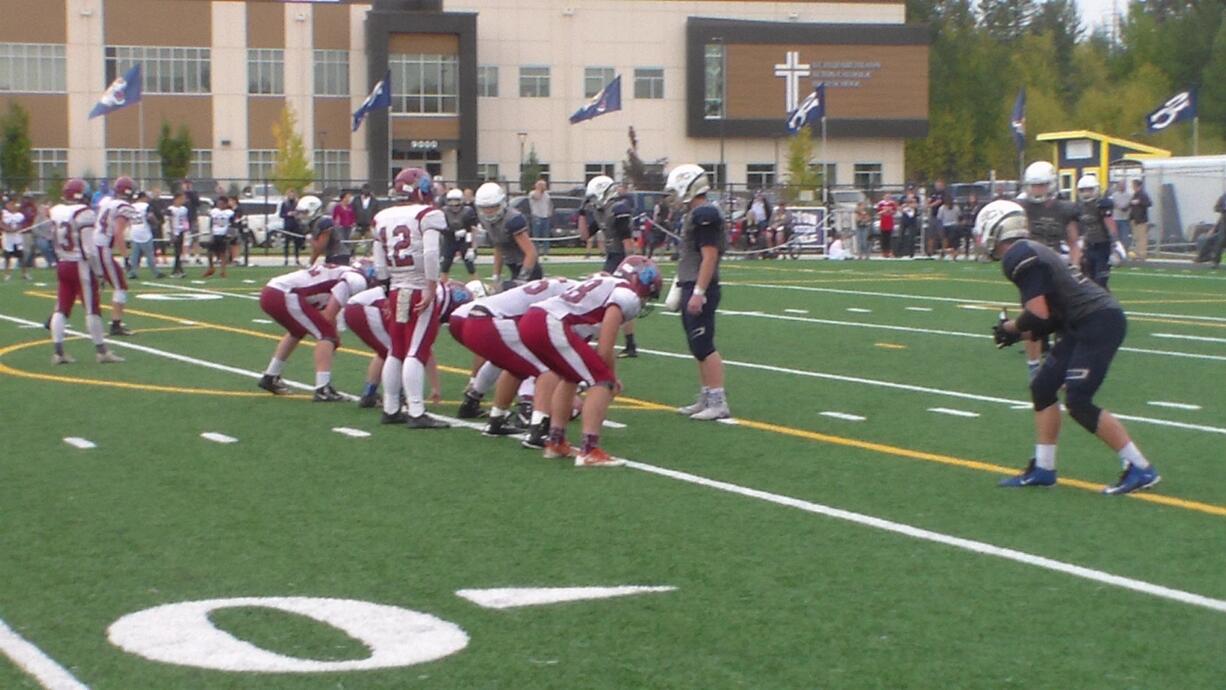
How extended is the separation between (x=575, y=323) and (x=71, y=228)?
24.8ft

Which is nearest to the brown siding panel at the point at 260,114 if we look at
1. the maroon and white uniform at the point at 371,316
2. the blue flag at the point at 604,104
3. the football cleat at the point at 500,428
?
the blue flag at the point at 604,104

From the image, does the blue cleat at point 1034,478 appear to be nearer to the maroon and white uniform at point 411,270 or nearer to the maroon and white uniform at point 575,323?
the maroon and white uniform at point 575,323

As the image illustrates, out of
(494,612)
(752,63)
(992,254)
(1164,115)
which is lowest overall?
(494,612)

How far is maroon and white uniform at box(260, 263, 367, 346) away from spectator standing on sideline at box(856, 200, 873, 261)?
91.2 feet

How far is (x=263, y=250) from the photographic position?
42.7 meters

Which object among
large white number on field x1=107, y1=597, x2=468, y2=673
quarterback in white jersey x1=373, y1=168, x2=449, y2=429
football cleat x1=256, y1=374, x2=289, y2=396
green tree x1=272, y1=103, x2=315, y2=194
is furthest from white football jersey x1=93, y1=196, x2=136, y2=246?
green tree x1=272, y1=103, x2=315, y2=194

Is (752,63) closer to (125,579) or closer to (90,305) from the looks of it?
(90,305)

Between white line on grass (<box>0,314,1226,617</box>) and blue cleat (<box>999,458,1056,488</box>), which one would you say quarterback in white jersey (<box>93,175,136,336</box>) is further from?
blue cleat (<box>999,458,1056,488</box>)

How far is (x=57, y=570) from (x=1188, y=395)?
9.46m

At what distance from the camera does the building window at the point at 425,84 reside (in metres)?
66.6

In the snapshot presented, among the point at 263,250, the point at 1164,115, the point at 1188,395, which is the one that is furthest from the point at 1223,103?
the point at 1188,395

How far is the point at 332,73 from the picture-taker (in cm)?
6650

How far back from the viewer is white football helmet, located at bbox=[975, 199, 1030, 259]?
29.3 ft

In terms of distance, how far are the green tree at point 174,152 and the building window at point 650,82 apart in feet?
65.8
